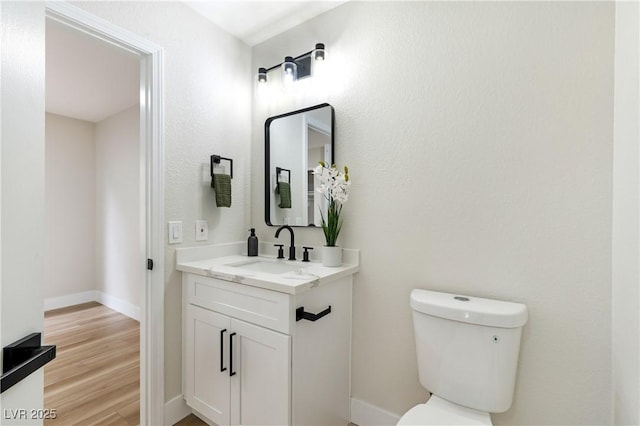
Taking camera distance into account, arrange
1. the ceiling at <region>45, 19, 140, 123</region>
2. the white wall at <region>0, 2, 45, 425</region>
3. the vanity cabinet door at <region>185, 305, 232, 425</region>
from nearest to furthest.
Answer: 1. the white wall at <region>0, 2, 45, 425</region>
2. the vanity cabinet door at <region>185, 305, 232, 425</region>
3. the ceiling at <region>45, 19, 140, 123</region>

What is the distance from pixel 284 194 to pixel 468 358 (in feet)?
4.49

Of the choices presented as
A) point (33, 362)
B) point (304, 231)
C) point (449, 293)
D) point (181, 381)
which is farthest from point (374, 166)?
point (181, 381)

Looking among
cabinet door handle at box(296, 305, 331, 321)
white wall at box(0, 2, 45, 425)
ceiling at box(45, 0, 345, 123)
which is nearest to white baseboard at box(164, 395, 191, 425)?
cabinet door handle at box(296, 305, 331, 321)

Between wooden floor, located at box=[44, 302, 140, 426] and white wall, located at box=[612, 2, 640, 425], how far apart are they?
90.1 inches

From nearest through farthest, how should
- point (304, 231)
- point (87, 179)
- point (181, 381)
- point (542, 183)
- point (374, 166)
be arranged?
point (542, 183) < point (374, 166) < point (181, 381) < point (304, 231) < point (87, 179)

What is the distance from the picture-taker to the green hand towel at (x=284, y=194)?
1.99 metres

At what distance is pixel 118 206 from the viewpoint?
141 inches

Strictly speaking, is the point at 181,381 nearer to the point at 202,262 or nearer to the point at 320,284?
the point at 202,262

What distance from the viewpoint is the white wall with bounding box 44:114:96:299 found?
11.7ft

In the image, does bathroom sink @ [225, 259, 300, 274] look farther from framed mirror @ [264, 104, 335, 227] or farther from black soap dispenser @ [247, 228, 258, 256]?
framed mirror @ [264, 104, 335, 227]

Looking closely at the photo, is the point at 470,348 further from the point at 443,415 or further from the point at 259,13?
the point at 259,13

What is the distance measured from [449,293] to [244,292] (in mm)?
978

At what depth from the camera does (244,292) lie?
142cm

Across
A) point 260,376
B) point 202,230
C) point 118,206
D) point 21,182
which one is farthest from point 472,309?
point 118,206
